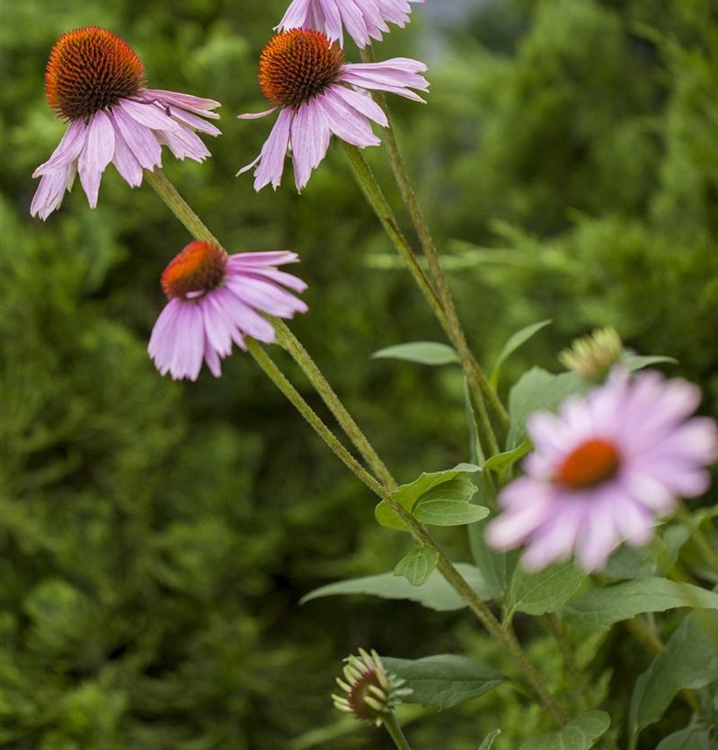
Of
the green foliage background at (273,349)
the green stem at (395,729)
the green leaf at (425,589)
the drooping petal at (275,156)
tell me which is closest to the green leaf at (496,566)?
the green leaf at (425,589)

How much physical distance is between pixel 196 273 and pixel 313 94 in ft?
0.39

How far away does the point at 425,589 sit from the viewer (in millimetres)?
580

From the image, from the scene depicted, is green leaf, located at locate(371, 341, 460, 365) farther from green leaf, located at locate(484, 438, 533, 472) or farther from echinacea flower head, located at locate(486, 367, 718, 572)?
echinacea flower head, located at locate(486, 367, 718, 572)

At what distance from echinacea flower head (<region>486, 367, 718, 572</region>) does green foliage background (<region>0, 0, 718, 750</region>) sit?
0.74 m

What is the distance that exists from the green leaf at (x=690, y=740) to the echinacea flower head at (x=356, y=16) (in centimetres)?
35

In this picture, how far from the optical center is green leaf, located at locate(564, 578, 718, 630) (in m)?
0.45

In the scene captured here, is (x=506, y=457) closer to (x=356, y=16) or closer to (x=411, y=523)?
(x=411, y=523)

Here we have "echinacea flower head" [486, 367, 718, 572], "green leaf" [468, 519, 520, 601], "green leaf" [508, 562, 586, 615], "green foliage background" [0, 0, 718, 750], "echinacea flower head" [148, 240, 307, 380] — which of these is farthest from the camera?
"green foliage background" [0, 0, 718, 750]

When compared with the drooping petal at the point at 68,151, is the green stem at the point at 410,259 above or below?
below

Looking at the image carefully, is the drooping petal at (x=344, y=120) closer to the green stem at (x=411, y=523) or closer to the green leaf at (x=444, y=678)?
the green stem at (x=411, y=523)

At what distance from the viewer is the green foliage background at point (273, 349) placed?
1.06 metres

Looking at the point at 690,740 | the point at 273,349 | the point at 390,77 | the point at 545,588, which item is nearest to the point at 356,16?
the point at 390,77

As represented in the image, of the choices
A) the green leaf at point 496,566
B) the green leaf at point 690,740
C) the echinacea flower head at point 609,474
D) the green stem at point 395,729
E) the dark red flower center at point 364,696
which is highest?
the green leaf at point 496,566

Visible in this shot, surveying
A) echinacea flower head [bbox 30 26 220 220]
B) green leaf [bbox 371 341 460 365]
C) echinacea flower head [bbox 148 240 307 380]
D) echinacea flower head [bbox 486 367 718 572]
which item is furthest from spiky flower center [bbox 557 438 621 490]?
green leaf [bbox 371 341 460 365]
